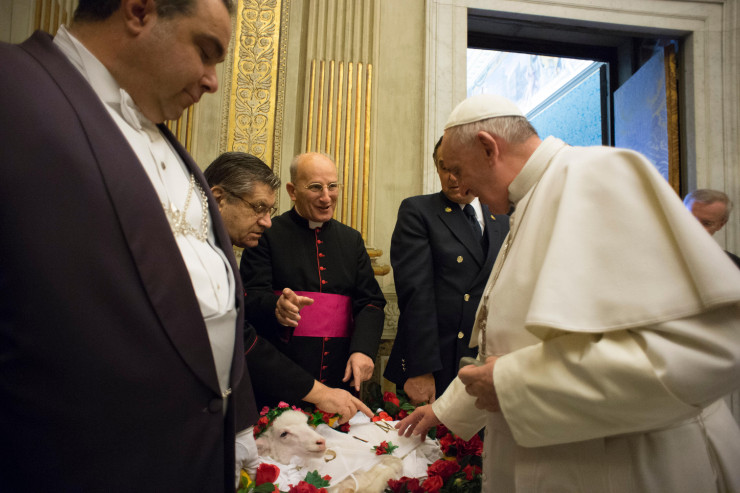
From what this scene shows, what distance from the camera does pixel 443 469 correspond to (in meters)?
1.61

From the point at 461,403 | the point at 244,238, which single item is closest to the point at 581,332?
the point at 461,403

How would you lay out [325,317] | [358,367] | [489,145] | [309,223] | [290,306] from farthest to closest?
[309,223] → [325,317] → [358,367] → [290,306] → [489,145]

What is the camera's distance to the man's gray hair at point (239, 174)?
2.23 meters

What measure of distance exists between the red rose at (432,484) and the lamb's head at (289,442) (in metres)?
0.38

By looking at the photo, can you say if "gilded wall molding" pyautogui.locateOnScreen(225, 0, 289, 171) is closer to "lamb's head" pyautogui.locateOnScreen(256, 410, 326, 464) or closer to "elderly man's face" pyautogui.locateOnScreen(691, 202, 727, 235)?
"lamb's head" pyautogui.locateOnScreen(256, 410, 326, 464)

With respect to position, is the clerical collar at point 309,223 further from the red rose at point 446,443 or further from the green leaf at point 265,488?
the green leaf at point 265,488

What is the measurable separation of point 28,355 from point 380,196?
378cm

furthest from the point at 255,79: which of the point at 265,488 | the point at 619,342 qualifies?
the point at 619,342

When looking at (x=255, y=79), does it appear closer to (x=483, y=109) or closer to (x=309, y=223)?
(x=309, y=223)

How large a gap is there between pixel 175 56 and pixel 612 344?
3.82 ft

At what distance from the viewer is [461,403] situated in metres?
1.75

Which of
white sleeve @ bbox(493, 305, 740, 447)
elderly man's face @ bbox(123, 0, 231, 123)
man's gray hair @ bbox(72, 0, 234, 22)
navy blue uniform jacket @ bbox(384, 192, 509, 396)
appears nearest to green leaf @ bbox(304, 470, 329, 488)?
Answer: white sleeve @ bbox(493, 305, 740, 447)

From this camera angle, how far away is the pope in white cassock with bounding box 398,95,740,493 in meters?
1.07

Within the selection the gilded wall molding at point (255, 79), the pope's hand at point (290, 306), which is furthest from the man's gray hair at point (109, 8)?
the gilded wall molding at point (255, 79)
